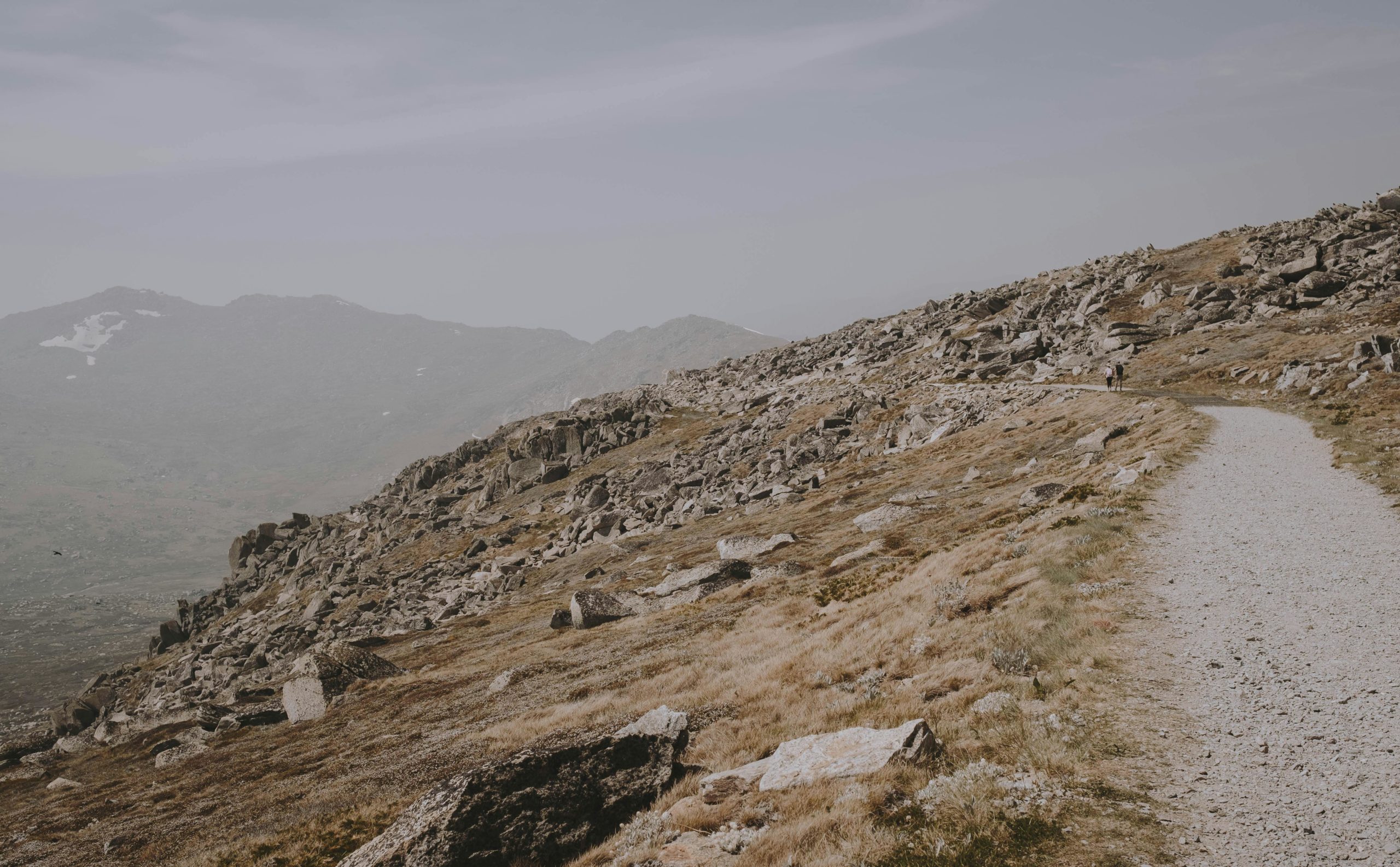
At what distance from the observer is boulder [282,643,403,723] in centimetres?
4341

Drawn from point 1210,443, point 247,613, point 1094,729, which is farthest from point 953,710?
point 247,613

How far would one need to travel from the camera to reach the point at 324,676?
44.3 m

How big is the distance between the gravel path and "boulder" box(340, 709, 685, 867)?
10.6 metres

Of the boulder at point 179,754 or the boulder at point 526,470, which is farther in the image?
the boulder at point 526,470

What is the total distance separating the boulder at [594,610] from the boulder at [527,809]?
30330 mm

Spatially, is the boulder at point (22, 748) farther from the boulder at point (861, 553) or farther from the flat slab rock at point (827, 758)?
the flat slab rock at point (827, 758)

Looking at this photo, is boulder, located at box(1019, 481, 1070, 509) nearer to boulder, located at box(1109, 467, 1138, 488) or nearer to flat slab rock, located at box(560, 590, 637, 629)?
boulder, located at box(1109, 467, 1138, 488)

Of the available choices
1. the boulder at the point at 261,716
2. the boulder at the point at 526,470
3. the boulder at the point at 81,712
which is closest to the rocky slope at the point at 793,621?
the boulder at the point at 261,716

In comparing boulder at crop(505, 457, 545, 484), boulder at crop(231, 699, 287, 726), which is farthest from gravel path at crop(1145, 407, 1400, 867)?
boulder at crop(505, 457, 545, 484)

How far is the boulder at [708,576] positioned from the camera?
45.0 m

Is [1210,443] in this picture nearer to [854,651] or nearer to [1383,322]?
[854,651]

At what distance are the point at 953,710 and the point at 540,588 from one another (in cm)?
6332

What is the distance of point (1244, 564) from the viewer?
2023 centimetres

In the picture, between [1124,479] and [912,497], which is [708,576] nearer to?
[912,497]
